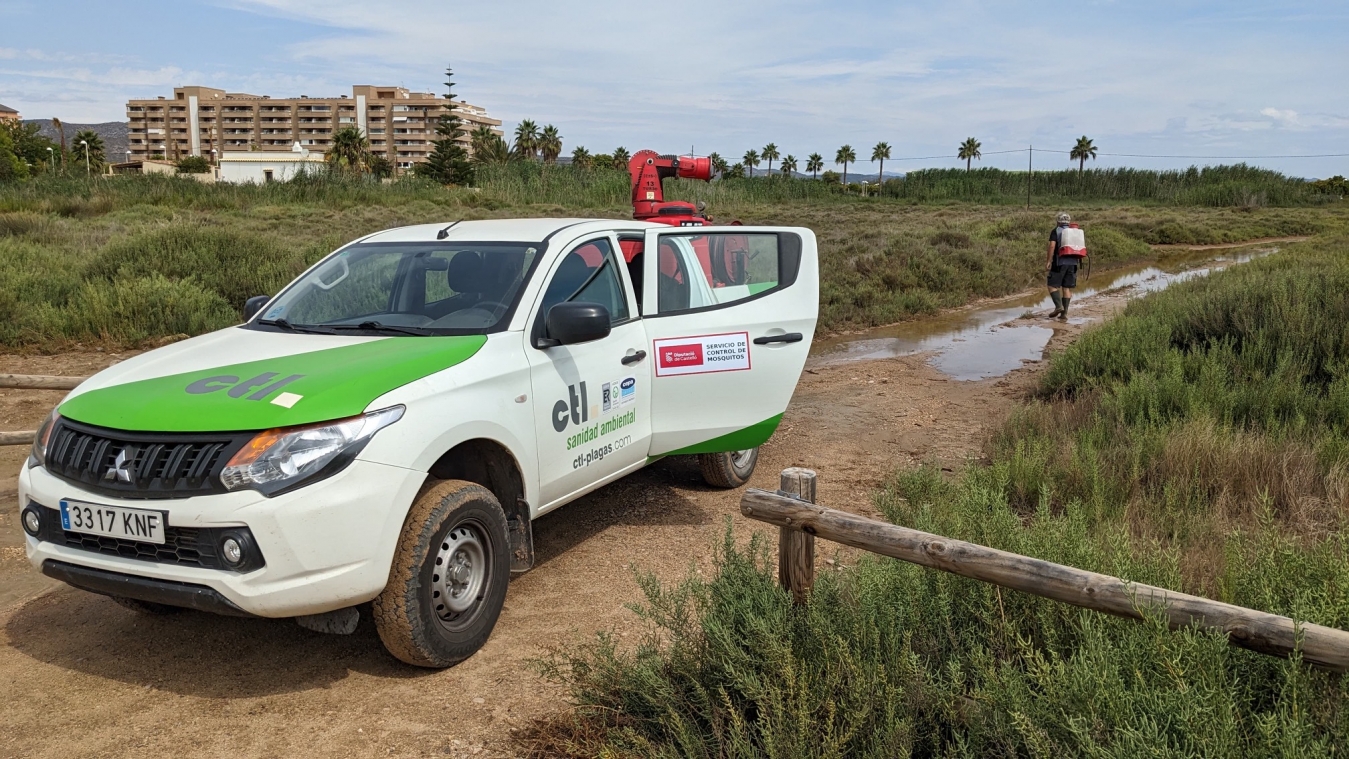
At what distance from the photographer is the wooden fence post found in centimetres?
364

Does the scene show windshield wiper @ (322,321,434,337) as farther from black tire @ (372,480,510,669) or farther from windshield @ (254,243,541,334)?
black tire @ (372,480,510,669)

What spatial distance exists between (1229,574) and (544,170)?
44.7 meters

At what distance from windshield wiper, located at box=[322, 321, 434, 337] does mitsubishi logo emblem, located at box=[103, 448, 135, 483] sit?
52.4 inches

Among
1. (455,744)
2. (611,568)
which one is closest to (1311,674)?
(455,744)

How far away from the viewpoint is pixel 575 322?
456 cm

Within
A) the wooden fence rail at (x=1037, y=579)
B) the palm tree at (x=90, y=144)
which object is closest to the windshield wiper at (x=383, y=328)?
the wooden fence rail at (x=1037, y=579)

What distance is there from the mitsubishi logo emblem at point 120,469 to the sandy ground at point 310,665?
3.07 ft

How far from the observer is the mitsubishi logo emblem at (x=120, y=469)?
12.0 feet

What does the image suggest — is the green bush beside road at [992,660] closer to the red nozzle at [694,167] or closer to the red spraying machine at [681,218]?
the red spraying machine at [681,218]

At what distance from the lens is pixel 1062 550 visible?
3688 millimetres

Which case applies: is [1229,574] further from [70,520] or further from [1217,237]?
[1217,237]

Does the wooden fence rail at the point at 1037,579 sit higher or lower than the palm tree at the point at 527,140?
lower

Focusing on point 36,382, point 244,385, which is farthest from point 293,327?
point 36,382

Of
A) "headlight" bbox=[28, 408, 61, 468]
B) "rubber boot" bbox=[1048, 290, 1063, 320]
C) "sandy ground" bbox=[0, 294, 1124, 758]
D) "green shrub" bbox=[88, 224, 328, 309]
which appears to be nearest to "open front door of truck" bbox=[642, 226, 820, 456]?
"sandy ground" bbox=[0, 294, 1124, 758]
